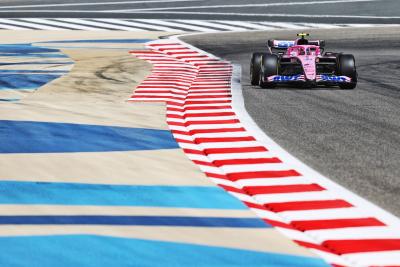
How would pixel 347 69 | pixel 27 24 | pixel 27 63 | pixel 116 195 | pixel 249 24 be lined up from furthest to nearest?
1. pixel 249 24
2. pixel 27 24
3. pixel 27 63
4. pixel 347 69
5. pixel 116 195

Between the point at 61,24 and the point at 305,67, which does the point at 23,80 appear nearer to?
the point at 305,67

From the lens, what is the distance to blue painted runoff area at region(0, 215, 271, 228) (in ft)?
19.1

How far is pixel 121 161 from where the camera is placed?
26.4ft

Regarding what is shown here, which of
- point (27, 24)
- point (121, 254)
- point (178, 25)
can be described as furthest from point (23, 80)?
point (178, 25)

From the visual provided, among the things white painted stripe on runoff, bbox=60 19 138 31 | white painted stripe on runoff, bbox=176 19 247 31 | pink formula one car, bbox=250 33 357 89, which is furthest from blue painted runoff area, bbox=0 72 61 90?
white painted stripe on runoff, bbox=176 19 247 31

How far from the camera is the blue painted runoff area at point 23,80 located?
14734 mm

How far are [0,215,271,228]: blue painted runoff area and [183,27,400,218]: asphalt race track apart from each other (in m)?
1.17

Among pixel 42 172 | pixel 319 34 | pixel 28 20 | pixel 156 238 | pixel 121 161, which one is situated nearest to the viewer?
pixel 156 238

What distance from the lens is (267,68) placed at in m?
15.3

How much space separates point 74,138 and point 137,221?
3.44 meters

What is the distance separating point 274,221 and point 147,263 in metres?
1.31

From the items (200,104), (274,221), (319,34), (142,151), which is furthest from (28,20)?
(274,221)

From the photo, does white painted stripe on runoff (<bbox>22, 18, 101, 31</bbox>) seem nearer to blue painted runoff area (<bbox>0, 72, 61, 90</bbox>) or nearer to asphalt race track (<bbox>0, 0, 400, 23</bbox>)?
asphalt race track (<bbox>0, 0, 400, 23</bbox>)

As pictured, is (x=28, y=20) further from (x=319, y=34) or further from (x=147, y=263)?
(x=147, y=263)
